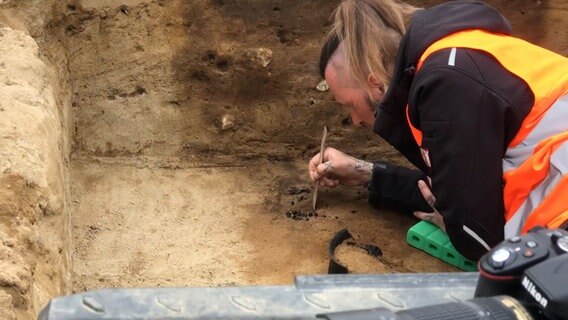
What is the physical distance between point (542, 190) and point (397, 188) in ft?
3.82

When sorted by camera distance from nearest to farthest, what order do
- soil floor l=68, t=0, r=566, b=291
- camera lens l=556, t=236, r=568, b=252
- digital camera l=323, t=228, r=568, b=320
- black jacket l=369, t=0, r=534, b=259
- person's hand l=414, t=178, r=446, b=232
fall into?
1. digital camera l=323, t=228, r=568, b=320
2. camera lens l=556, t=236, r=568, b=252
3. black jacket l=369, t=0, r=534, b=259
4. person's hand l=414, t=178, r=446, b=232
5. soil floor l=68, t=0, r=566, b=291

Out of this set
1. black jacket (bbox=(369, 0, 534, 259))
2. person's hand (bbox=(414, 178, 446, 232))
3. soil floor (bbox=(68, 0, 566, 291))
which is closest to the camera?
black jacket (bbox=(369, 0, 534, 259))

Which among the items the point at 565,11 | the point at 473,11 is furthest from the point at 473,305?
the point at 565,11

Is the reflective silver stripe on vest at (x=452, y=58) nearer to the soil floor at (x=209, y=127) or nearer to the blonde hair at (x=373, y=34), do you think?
the blonde hair at (x=373, y=34)

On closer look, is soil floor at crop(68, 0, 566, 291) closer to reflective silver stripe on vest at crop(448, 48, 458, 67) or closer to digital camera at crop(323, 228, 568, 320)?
reflective silver stripe on vest at crop(448, 48, 458, 67)

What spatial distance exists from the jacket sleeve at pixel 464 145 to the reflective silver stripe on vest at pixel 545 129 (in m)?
0.05

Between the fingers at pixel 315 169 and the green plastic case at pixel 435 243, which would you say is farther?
the fingers at pixel 315 169

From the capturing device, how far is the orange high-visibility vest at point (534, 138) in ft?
7.20

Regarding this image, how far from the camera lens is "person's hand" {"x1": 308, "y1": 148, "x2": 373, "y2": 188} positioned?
11.2 feet

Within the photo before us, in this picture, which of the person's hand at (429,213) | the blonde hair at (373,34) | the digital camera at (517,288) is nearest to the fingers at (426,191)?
the person's hand at (429,213)

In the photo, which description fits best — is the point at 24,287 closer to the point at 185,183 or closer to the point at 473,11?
the point at 473,11

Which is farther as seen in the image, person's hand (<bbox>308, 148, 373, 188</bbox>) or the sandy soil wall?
person's hand (<bbox>308, 148, 373, 188</bbox>)

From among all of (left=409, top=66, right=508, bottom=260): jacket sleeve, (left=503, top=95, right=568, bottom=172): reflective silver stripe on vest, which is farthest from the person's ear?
(left=503, top=95, right=568, bottom=172): reflective silver stripe on vest

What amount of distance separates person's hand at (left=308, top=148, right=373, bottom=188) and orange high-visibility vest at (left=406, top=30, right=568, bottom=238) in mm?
1062
